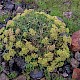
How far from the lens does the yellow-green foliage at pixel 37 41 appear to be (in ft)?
18.9

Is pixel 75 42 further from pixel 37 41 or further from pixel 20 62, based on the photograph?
pixel 20 62

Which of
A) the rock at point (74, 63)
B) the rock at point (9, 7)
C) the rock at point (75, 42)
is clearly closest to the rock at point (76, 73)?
the rock at point (74, 63)

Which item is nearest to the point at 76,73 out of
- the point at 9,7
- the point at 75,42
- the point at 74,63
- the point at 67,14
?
the point at 74,63

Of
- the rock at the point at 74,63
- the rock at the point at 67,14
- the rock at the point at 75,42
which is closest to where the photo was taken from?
the rock at the point at 74,63

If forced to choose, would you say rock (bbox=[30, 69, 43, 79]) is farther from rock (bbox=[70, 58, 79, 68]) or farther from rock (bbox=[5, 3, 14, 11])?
rock (bbox=[5, 3, 14, 11])

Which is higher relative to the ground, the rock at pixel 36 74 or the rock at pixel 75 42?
the rock at pixel 75 42

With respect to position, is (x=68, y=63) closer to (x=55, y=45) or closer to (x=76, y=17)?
(x=55, y=45)

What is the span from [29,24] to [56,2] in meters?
1.58

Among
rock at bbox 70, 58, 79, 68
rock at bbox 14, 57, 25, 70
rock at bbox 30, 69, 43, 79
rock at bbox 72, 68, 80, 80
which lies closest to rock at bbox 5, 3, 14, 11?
rock at bbox 14, 57, 25, 70

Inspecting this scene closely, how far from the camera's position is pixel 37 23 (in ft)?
19.8

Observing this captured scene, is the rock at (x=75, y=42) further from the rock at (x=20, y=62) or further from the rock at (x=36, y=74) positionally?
the rock at (x=20, y=62)

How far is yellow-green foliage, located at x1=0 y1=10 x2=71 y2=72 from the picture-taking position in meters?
5.77

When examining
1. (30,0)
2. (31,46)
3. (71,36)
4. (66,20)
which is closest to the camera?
(31,46)

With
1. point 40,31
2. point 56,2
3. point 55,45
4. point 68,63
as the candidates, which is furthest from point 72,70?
point 56,2
